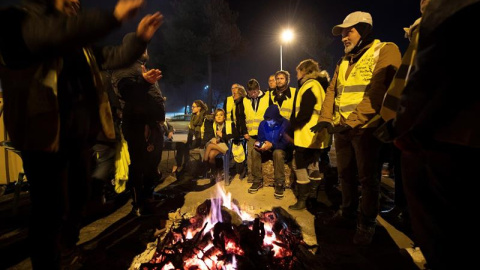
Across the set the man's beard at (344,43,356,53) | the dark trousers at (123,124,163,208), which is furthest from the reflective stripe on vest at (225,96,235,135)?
the man's beard at (344,43,356,53)

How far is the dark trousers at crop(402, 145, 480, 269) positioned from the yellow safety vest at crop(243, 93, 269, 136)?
14.5ft

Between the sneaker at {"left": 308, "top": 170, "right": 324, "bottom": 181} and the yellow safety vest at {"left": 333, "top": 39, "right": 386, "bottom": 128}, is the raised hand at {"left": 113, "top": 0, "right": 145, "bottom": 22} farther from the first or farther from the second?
the sneaker at {"left": 308, "top": 170, "right": 324, "bottom": 181}

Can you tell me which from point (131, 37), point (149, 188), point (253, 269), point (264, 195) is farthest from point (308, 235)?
point (131, 37)

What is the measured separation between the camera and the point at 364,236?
2.87 meters

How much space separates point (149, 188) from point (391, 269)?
341cm

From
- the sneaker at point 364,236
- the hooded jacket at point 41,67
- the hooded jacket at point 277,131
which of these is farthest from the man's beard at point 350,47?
the hooded jacket at point 41,67

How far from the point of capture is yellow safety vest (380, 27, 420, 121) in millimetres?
1689

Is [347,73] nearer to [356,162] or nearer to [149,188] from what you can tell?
[356,162]

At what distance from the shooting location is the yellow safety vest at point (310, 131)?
401 cm

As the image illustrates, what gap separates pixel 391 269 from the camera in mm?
2396

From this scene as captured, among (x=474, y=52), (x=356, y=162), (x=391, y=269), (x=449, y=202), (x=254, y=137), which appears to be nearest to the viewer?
(x=474, y=52)

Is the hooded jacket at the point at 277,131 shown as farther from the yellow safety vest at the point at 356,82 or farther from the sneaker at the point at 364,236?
the sneaker at the point at 364,236

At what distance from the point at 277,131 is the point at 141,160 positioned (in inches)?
102

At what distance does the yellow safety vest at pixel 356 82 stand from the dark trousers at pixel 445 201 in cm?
152
